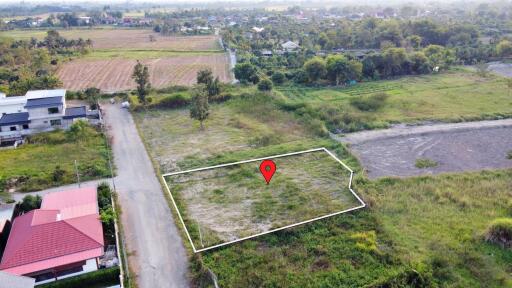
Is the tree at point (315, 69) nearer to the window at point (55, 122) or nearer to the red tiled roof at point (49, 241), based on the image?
the window at point (55, 122)

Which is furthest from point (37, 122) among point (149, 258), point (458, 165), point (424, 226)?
point (458, 165)

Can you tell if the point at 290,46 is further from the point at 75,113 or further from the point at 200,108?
the point at 75,113

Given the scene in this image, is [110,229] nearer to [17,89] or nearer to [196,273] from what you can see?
[196,273]

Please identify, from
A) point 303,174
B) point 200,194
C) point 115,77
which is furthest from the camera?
point 115,77

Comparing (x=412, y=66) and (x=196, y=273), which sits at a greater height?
(x=412, y=66)

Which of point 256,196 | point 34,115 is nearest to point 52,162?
point 34,115

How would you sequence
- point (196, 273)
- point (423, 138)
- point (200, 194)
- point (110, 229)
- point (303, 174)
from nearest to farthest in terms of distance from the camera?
point (196, 273) < point (110, 229) < point (200, 194) < point (303, 174) < point (423, 138)

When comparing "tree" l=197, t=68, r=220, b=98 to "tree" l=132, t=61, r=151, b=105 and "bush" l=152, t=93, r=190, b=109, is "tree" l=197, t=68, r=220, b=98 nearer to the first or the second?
"bush" l=152, t=93, r=190, b=109

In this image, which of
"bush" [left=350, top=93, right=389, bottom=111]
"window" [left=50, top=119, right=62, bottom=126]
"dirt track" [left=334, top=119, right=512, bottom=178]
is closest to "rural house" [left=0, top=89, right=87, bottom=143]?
"window" [left=50, top=119, right=62, bottom=126]
